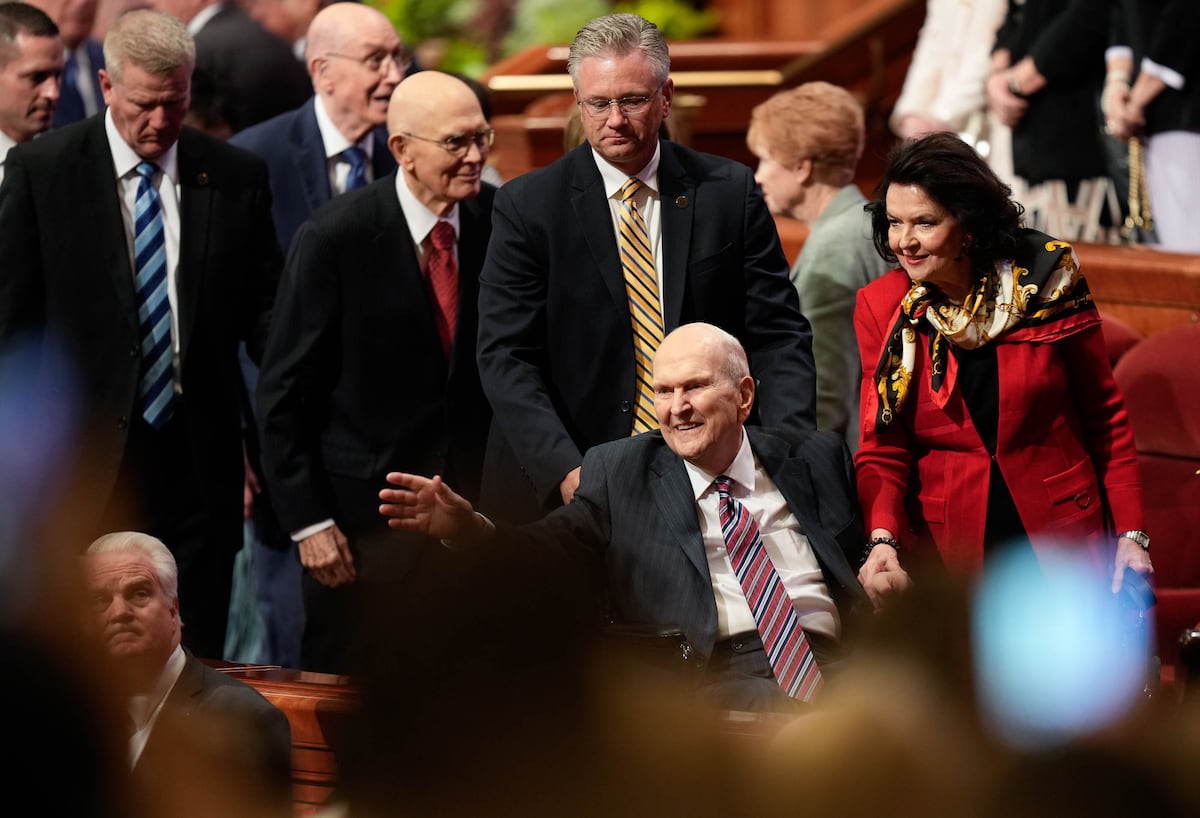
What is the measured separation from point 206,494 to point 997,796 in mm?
2275

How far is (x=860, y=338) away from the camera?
3.57 metres

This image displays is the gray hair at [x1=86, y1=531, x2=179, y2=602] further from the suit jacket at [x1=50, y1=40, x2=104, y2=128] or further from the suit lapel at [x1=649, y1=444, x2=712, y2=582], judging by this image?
the suit jacket at [x1=50, y1=40, x2=104, y2=128]

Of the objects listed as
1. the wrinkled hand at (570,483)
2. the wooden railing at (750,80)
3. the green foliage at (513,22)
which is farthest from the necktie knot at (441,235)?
the green foliage at (513,22)

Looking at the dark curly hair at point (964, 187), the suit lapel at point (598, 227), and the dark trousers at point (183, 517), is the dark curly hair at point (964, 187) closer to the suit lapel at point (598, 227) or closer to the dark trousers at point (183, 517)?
the suit lapel at point (598, 227)

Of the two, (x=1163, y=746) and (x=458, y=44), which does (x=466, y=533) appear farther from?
(x=458, y=44)

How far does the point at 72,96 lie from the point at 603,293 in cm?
253

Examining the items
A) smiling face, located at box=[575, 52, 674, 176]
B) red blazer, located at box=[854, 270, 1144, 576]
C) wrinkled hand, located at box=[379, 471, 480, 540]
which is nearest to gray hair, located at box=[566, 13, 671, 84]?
smiling face, located at box=[575, 52, 674, 176]

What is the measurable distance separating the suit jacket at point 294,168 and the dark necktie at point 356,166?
0.17ft

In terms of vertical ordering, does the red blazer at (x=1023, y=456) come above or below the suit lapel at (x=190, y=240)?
below

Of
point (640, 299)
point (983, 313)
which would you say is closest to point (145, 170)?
point (640, 299)

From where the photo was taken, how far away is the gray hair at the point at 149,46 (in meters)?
3.87

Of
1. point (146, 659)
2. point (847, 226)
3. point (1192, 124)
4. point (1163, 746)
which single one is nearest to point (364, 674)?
point (146, 659)

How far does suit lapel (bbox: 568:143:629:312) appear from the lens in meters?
3.62

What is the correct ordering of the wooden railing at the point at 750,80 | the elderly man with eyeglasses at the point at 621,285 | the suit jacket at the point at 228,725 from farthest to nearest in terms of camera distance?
the wooden railing at the point at 750,80 < the elderly man with eyeglasses at the point at 621,285 < the suit jacket at the point at 228,725
